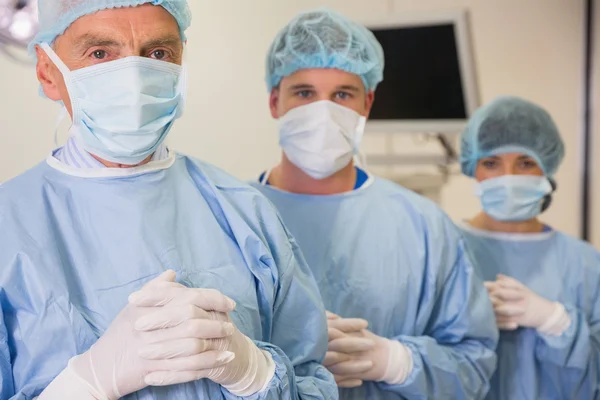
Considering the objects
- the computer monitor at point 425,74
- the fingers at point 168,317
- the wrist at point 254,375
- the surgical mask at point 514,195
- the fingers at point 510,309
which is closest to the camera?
the fingers at point 168,317

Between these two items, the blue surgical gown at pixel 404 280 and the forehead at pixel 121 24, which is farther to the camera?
the blue surgical gown at pixel 404 280

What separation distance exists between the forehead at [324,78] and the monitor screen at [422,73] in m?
1.17

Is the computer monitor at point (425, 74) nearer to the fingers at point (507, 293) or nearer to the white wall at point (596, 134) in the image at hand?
the fingers at point (507, 293)

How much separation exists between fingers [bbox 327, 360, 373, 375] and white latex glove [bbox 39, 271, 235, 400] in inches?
21.7

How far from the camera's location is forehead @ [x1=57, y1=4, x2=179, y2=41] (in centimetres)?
104

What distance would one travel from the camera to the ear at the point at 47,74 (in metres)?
1.09

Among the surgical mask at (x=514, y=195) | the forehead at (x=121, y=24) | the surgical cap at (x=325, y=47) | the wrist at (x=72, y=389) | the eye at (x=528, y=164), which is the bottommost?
the surgical mask at (x=514, y=195)

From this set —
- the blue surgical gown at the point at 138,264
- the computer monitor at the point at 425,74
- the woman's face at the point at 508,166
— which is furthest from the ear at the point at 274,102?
the computer monitor at the point at 425,74

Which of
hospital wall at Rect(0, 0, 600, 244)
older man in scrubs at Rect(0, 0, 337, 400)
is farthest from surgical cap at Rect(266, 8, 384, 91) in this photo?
older man in scrubs at Rect(0, 0, 337, 400)

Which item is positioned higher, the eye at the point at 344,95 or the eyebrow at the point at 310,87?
the eyebrow at the point at 310,87

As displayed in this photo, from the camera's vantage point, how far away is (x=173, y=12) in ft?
3.59

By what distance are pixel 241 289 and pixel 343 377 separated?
48 centimetres

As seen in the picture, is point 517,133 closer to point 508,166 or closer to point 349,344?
point 508,166

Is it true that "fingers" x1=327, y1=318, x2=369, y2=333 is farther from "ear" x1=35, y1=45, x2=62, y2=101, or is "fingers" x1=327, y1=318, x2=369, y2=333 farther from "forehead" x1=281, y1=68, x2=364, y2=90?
"ear" x1=35, y1=45, x2=62, y2=101
